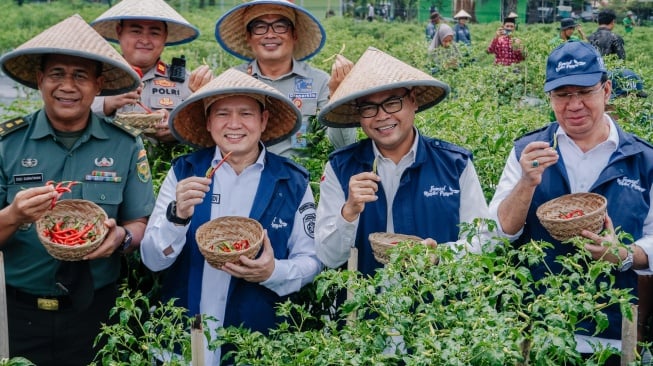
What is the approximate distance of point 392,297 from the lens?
2.46 m

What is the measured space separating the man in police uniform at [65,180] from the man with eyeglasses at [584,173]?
1.58m

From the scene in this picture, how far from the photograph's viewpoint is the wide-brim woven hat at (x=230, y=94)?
135 inches

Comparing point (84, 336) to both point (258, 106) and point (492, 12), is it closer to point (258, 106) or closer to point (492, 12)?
point (258, 106)

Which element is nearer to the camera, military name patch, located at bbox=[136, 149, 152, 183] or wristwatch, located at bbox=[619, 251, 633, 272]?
wristwatch, located at bbox=[619, 251, 633, 272]

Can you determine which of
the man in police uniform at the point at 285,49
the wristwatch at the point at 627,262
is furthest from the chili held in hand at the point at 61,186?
the wristwatch at the point at 627,262

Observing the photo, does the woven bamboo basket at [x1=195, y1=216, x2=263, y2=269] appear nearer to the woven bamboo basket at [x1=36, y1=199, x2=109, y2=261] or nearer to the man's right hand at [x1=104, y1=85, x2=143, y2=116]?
the woven bamboo basket at [x1=36, y1=199, x2=109, y2=261]

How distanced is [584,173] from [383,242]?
895mm

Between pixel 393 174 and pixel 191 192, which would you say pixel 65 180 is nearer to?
pixel 191 192

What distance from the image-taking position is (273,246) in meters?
3.41

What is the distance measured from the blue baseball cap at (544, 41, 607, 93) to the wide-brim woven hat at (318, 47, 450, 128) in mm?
455

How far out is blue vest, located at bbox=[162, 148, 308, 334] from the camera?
11.1 ft

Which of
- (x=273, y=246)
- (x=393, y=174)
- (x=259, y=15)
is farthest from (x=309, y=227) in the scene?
(x=259, y=15)

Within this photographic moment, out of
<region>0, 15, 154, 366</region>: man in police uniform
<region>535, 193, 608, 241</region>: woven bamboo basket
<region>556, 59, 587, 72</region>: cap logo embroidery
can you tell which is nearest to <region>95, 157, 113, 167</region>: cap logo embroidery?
<region>0, 15, 154, 366</region>: man in police uniform

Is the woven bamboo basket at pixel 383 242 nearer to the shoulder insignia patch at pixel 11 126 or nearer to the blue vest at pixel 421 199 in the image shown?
the blue vest at pixel 421 199
